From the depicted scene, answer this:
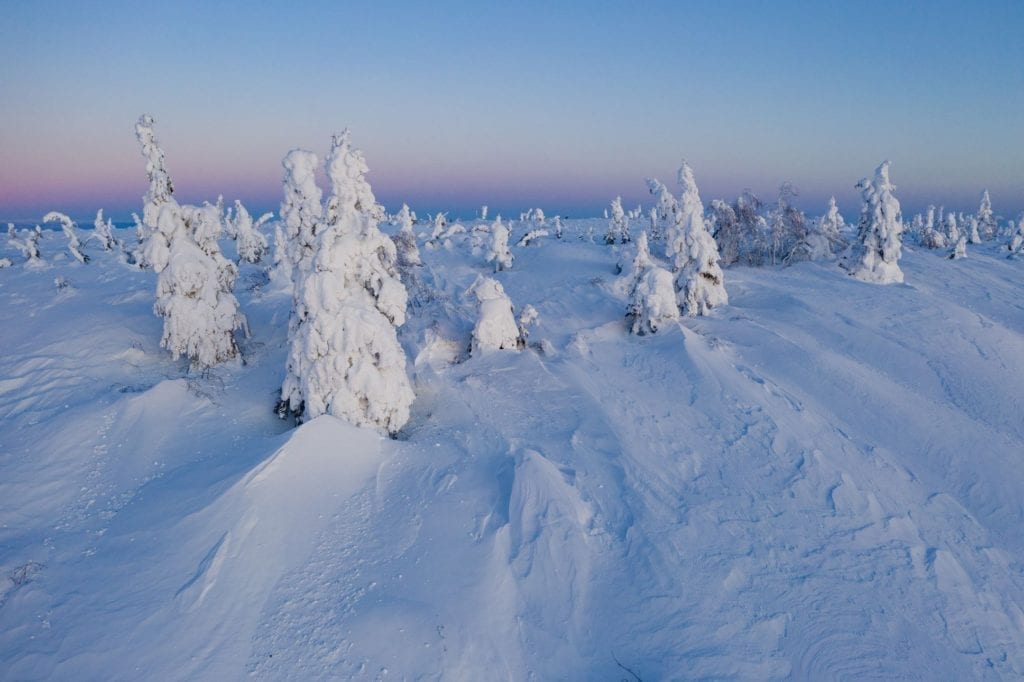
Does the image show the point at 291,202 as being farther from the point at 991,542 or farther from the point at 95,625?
the point at 991,542

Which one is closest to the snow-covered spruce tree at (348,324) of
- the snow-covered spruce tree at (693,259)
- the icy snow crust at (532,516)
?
the icy snow crust at (532,516)

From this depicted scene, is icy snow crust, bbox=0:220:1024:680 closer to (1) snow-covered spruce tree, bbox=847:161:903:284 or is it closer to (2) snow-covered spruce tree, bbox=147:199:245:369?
(2) snow-covered spruce tree, bbox=147:199:245:369

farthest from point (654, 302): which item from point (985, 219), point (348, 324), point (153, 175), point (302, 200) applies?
point (985, 219)

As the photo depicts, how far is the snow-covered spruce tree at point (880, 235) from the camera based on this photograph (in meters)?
29.8

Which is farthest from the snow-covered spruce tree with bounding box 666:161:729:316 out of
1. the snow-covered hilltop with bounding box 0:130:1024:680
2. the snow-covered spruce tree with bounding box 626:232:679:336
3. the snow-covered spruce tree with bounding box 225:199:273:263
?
the snow-covered spruce tree with bounding box 225:199:273:263

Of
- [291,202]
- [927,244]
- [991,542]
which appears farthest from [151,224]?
[927,244]

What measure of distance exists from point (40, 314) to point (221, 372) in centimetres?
1247

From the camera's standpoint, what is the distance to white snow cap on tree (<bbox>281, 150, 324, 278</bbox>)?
1816 centimetres

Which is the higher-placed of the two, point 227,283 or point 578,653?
point 227,283

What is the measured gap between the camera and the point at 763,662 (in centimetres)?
719

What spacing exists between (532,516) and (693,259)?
60.9 ft

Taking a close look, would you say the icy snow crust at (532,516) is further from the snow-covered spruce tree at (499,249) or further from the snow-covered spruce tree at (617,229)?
the snow-covered spruce tree at (617,229)

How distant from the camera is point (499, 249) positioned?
35844 millimetres

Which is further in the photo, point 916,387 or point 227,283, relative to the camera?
point 227,283
